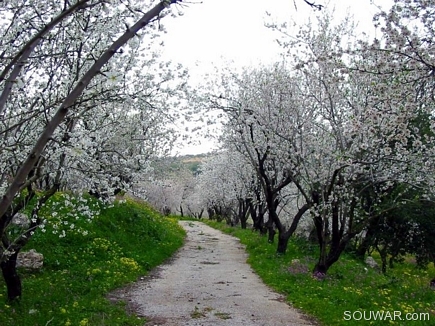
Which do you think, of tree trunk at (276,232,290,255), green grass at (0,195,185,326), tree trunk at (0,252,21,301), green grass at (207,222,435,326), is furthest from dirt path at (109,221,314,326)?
tree trunk at (0,252,21,301)

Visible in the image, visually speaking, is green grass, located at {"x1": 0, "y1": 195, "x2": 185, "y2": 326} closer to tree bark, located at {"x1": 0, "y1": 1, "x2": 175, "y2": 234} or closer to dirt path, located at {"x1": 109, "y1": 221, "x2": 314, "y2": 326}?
dirt path, located at {"x1": 109, "y1": 221, "x2": 314, "y2": 326}

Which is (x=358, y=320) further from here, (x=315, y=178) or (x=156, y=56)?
(x=156, y=56)

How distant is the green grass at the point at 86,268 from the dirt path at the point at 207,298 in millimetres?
580

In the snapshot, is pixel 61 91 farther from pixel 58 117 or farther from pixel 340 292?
pixel 340 292

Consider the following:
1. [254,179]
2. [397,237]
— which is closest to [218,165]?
[254,179]

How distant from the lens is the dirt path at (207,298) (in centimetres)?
838

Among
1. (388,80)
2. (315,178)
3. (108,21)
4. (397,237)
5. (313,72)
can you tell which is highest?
(313,72)

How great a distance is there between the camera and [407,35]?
5.84m

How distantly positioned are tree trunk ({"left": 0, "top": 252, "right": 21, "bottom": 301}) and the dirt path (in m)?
2.24

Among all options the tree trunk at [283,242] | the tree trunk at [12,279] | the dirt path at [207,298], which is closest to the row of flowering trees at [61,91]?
the tree trunk at [12,279]

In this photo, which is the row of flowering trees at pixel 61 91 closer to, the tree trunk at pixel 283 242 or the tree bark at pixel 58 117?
the tree bark at pixel 58 117

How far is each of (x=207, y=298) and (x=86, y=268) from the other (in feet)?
11.5

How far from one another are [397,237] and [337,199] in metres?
9.04

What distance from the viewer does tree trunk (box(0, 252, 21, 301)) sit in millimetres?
8180
